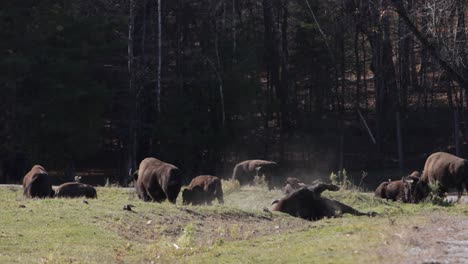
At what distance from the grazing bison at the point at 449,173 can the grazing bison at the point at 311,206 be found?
6280 mm

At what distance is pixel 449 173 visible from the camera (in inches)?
1001

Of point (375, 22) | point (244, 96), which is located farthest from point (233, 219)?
point (244, 96)

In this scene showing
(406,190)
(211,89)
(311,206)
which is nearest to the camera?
(311,206)

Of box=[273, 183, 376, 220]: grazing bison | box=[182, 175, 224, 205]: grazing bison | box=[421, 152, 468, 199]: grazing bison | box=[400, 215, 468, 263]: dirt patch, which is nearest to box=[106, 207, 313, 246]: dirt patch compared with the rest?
box=[273, 183, 376, 220]: grazing bison

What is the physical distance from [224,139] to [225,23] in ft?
25.4

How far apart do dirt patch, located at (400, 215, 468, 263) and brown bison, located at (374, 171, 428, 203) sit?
6780 mm

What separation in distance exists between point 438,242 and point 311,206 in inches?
285

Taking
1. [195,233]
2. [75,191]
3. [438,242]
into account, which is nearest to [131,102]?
[75,191]

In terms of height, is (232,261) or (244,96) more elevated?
(244,96)

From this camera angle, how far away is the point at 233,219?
61.2 ft

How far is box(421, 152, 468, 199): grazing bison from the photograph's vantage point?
25219 mm

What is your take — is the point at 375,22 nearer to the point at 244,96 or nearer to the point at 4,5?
the point at 244,96

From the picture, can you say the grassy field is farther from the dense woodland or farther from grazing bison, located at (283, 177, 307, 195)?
the dense woodland

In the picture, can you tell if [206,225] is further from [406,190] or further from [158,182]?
[406,190]
